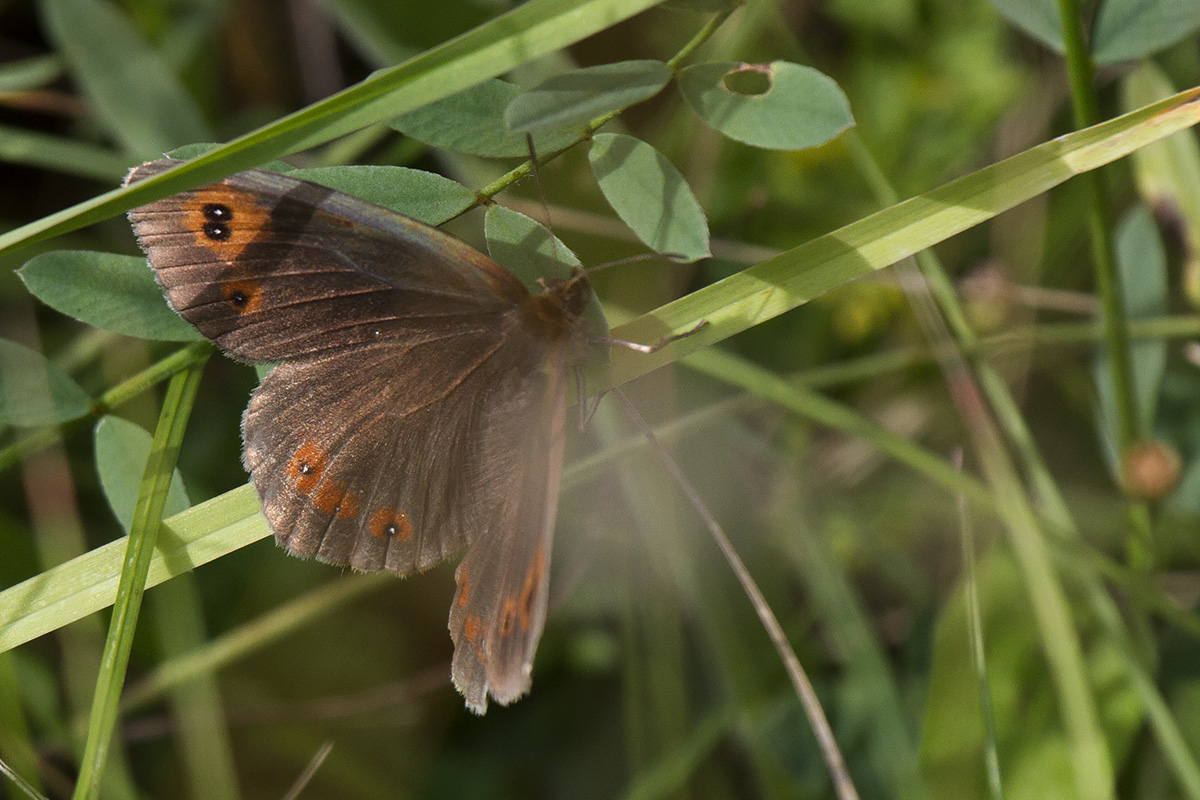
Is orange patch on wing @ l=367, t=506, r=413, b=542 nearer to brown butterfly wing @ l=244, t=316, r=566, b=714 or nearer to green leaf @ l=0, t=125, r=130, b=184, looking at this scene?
brown butterfly wing @ l=244, t=316, r=566, b=714

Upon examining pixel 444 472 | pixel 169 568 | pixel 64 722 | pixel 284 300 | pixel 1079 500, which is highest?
pixel 284 300

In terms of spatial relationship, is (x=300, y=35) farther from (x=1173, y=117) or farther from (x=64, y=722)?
(x=1173, y=117)

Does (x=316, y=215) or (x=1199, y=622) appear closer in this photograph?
(x=316, y=215)

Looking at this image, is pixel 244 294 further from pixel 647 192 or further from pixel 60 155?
pixel 60 155

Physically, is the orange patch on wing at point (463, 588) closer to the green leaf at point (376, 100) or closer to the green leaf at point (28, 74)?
the green leaf at point (376, 100)

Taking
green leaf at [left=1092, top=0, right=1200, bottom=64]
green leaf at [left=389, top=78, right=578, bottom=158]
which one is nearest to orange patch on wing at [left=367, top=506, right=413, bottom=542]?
green leaf at [left=389, top=78, right=578, bottom=158]

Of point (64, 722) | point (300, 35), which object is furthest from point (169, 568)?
point (300, 35)
